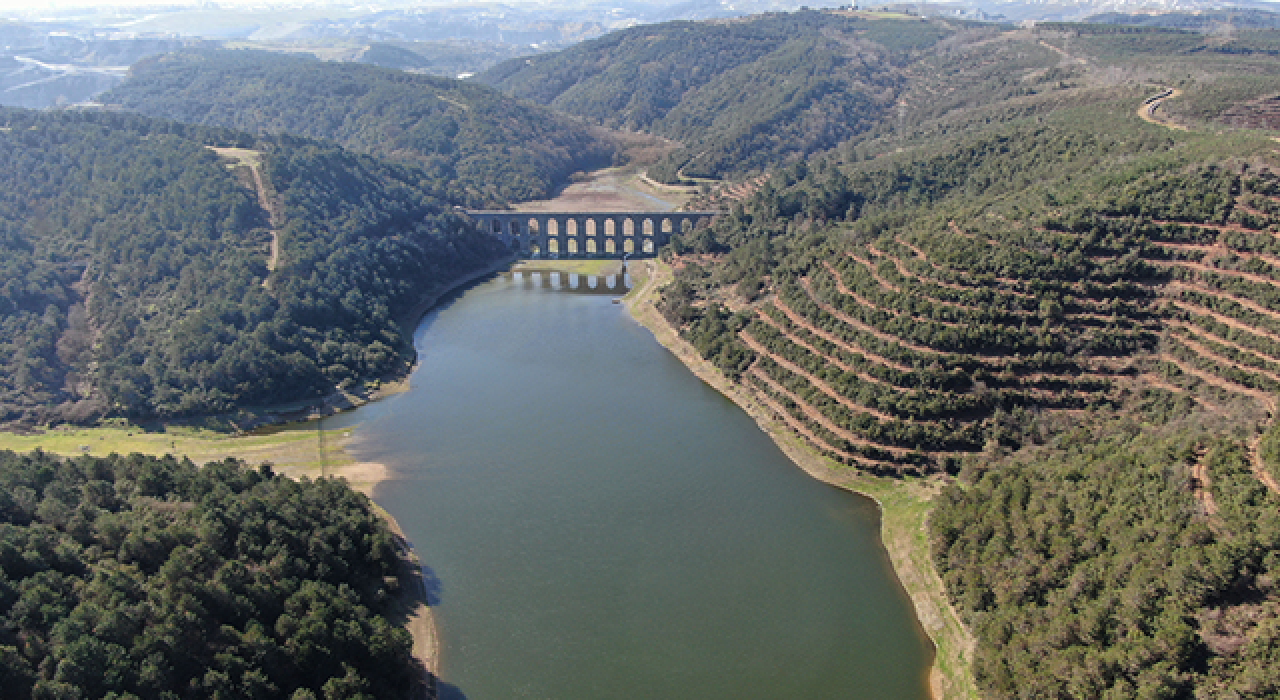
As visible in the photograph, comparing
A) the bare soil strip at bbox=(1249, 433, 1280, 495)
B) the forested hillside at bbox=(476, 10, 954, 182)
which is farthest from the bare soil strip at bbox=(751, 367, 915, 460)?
the forested hillside at bbox=(476, 10, 954, 182)

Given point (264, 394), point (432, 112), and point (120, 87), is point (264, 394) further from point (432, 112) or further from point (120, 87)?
point (120, 87)

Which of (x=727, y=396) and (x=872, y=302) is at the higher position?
(x=872, y=302)

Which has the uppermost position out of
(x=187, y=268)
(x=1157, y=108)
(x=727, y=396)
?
(x=1157, y=108)

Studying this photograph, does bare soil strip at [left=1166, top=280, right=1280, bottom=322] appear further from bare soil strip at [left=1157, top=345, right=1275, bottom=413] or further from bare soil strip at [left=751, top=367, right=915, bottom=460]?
bare soil strip at [left=751, top=367, right=915, bottom=460]

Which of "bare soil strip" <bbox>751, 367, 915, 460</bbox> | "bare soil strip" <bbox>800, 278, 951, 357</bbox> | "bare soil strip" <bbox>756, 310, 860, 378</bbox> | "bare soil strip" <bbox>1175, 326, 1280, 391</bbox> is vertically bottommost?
"bare soil strip" <bbox>751, 367, 915, 460</bbox>

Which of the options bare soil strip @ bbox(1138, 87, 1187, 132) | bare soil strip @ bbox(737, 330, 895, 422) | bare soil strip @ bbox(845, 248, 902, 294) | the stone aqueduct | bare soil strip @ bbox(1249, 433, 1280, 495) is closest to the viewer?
bare soil strip @ bbox(1249, 433, 1280, 495)

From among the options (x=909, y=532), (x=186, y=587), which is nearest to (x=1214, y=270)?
(x=909, y=532)

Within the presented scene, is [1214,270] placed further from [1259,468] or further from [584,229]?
[584,229]

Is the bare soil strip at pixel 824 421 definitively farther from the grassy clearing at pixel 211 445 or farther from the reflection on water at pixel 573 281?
the reflection on water at pixel 573 281
